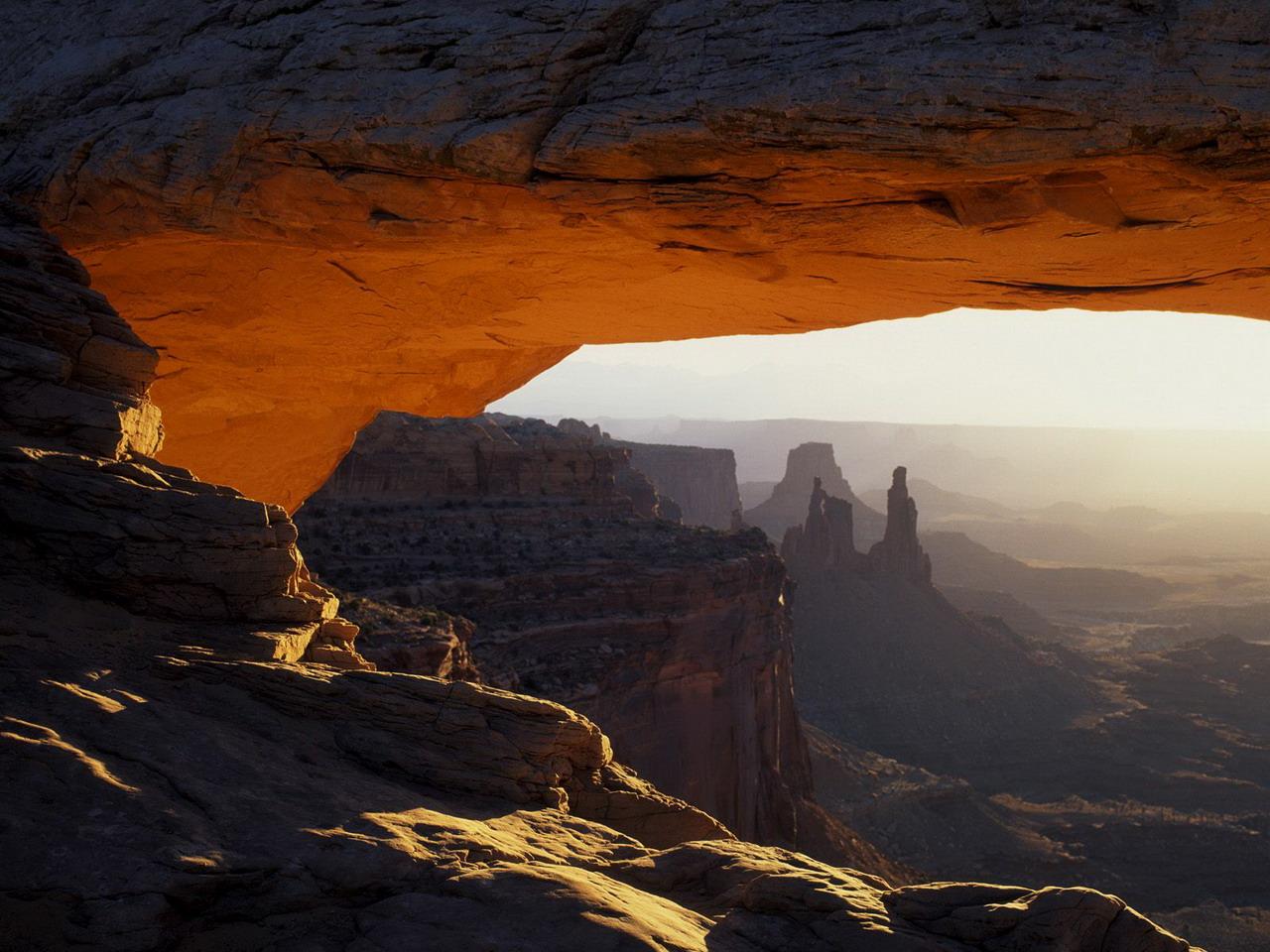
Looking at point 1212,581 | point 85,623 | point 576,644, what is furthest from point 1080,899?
point 1212,581

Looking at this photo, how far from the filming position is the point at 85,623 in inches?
326

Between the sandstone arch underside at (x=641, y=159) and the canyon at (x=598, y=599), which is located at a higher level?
the sandstone arch underside at (x=641, y=159)

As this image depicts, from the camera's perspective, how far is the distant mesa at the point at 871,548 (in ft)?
261

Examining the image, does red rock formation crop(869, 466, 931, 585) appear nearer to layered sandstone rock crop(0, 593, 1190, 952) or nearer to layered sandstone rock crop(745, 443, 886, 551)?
layered sandstone rock crop(745, 443, 886, 551)

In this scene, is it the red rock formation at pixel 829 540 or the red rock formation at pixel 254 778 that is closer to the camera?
the red rock formation at pixel 254 778

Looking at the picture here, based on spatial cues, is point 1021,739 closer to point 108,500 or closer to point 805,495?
point 108,500

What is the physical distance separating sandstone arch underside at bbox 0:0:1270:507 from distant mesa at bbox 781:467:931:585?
68.3 metres

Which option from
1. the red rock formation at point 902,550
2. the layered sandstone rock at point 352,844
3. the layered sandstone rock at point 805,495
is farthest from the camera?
the layered sandstone rock at point 805,495

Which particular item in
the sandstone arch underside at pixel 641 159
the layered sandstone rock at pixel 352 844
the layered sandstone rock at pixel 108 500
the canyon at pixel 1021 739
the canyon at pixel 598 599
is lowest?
the canyon at pixel 1021 739

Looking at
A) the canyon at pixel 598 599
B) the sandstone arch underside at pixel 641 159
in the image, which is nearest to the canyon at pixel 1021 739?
the canyon at pixel 598 599

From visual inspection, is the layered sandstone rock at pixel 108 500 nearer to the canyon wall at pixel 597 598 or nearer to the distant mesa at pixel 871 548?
the canyon wall at pixel 597 598

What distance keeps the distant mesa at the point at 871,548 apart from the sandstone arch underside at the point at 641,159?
68.3 meters

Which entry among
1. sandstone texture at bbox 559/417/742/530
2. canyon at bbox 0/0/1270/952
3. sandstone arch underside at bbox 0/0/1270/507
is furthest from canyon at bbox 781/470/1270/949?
sandstone texture at bbox 559/417/742/530

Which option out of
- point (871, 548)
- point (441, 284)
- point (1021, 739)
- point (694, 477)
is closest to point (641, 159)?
point (441, 284)
